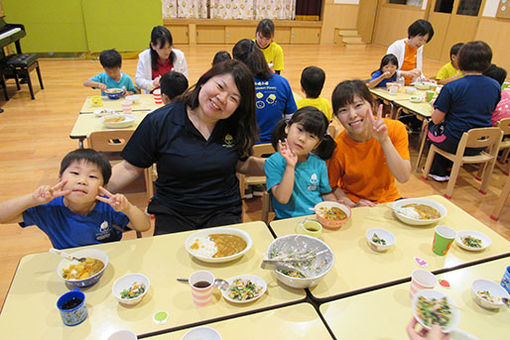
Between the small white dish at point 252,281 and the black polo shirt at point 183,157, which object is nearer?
the small white dish at point 252,281

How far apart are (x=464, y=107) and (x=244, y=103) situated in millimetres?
2400

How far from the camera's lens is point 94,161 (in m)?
1.49

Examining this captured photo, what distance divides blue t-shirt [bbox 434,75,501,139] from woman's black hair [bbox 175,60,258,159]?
2.24 meters

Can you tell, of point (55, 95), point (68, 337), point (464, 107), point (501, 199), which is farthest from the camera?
point (55, 95)

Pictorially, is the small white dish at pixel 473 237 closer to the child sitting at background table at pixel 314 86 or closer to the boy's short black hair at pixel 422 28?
the child sitting at background table at pixel 314 86

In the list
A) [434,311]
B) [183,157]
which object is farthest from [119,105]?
[434,311]

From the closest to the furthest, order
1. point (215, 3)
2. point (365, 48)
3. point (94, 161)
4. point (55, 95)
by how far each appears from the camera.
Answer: point (94, 161) < point (55, 95) < point (215, 3) < point (365, 48)

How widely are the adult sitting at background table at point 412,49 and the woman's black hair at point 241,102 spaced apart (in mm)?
3300

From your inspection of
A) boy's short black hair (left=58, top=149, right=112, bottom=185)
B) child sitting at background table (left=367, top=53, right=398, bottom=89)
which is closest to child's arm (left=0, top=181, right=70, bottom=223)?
boy's short black hair (left=58, top=149, right=112, bottom=185)

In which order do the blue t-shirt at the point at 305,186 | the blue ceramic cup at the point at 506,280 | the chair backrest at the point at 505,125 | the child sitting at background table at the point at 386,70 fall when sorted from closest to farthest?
the blue ceramic cup at the point at 506,280, the blue t-shirt at the point at 305,186, the chair backrest at the point at 505,125, the child sitting at background table at the point at 386,70

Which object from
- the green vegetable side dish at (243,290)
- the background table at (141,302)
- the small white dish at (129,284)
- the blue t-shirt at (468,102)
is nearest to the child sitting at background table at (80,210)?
the background table at (141,302)

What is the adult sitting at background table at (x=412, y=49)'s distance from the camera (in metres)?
4.20

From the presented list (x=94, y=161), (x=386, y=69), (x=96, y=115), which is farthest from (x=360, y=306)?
(x=386, y=69)

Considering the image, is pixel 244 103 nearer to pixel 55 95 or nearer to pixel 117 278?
pixel 117 278
